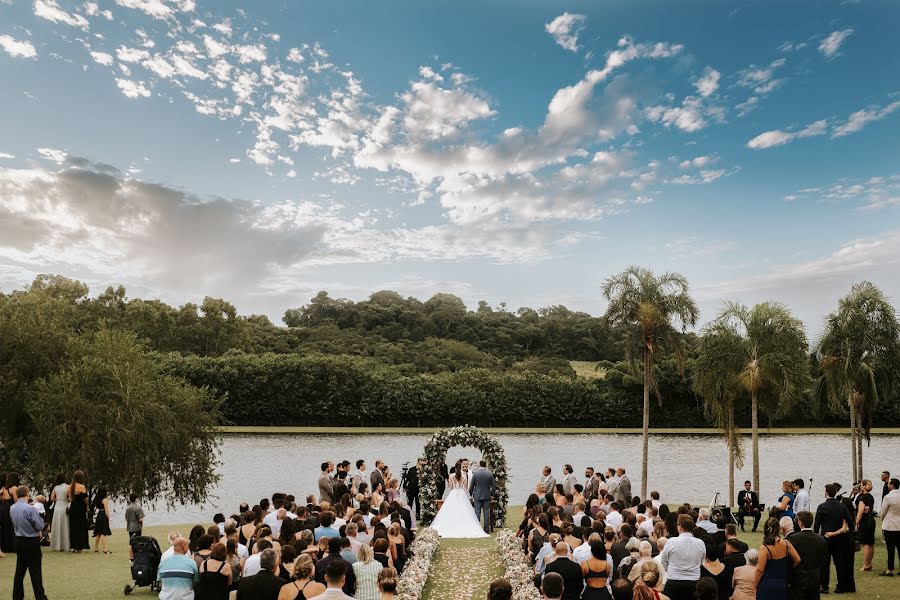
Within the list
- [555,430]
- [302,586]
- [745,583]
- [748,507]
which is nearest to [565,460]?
[748,507]

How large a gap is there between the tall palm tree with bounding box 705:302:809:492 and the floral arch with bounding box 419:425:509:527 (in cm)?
967

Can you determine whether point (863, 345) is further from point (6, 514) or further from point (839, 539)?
point (6, 514)

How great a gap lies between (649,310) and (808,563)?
1699 cm

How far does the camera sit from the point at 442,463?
80.2ft

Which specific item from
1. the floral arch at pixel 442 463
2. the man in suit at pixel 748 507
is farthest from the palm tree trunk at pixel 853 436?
the floral arch at pixel 442 463

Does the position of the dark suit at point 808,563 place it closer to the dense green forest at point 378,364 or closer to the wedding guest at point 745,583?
the wedding guest at point 745,583

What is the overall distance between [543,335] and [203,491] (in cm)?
8782

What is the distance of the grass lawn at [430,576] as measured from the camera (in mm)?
13453

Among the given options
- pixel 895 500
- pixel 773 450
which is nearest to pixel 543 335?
pixel 773 450

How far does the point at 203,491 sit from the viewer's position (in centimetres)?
2784

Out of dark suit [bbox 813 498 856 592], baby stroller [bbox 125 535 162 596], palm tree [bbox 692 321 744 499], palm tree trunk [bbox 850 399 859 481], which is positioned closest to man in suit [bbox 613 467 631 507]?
dark suit [bbox 813 498 856 592]

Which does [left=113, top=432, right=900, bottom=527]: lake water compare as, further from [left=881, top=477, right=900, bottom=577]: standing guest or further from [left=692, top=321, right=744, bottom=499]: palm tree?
[left=881, top=477, right=900, bottom=577]: standing guest

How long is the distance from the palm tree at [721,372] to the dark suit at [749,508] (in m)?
4.23

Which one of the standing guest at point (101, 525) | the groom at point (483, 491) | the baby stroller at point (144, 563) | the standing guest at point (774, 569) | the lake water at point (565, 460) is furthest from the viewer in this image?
the lake water at point (565, 460)
